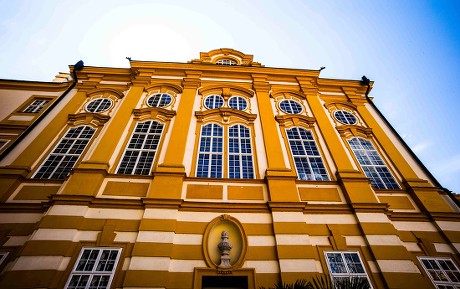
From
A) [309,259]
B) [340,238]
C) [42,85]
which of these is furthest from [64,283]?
[42,85]

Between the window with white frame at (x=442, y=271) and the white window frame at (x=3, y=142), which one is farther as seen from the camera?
the white window frame at (x=3, y=142)

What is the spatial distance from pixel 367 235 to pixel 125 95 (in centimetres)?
1304

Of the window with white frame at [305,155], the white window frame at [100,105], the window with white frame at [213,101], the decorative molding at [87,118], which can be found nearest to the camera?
the window with white frame at [305,155]

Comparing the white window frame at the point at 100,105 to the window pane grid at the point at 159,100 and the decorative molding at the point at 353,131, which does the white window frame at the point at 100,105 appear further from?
the decorative molding at the point at 353,131

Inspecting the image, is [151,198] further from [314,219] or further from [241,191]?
[314,219]

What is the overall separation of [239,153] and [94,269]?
6.35m

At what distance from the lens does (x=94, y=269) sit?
6387 millimetres

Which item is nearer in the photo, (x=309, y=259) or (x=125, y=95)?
(x=309, y=259)

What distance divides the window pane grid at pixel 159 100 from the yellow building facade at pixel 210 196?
94 mm

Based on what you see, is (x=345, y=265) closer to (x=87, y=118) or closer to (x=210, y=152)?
(x=210, y=152)

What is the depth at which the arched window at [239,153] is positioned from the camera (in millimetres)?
9258

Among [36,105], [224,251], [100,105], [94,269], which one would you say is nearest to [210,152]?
[224,251]

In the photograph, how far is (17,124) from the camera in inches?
460

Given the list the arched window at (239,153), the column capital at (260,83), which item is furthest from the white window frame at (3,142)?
the column capital at (260,83)
